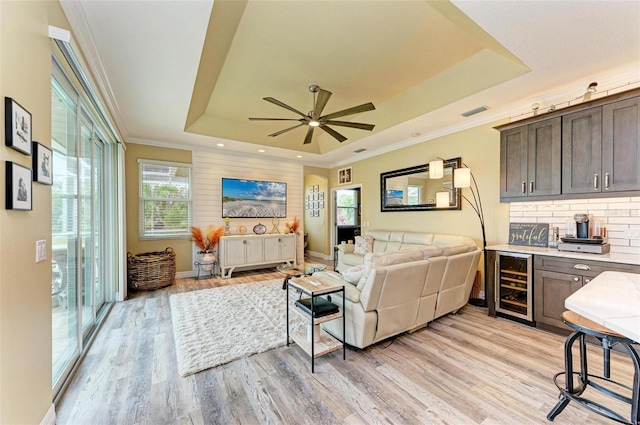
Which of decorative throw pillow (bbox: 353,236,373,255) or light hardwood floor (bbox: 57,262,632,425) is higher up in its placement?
decorative throw pillow (bbox: 353,236,373,255)

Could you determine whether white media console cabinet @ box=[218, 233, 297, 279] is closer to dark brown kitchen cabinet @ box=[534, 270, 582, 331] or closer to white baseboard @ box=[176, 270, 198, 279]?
white baseboard @ box=[176, 270, 198, 279]

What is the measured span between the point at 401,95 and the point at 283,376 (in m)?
4.19

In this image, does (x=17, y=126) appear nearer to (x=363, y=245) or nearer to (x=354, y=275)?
(x=354, y=275)

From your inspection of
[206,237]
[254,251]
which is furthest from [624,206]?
[206,237]

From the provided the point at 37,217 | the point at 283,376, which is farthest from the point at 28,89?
the point at 283,376

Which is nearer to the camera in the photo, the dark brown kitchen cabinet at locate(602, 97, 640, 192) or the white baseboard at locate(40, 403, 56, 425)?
the white baseboard at locate(40, 403, 56, 425)

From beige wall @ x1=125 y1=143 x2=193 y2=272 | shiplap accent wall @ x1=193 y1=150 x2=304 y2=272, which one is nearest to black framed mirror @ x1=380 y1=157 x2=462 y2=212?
shiplap accent wall @ x1=193 y1=150 x2=304 y2=272

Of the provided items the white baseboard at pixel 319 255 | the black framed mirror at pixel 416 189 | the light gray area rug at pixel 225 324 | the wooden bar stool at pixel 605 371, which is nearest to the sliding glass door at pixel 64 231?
the light gray area rug at pixel 225 324

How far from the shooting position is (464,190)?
4.34 m

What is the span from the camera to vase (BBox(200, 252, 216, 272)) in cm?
529

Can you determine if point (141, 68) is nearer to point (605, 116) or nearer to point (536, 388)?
point (536, 388)

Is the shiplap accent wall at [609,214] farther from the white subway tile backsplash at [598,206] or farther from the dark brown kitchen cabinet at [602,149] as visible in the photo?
the dark brown kitchen cabinet at [602,149]

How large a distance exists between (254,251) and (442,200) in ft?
13.0

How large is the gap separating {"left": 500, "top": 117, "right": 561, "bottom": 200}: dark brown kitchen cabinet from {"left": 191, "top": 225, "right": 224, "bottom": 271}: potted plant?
520cm
